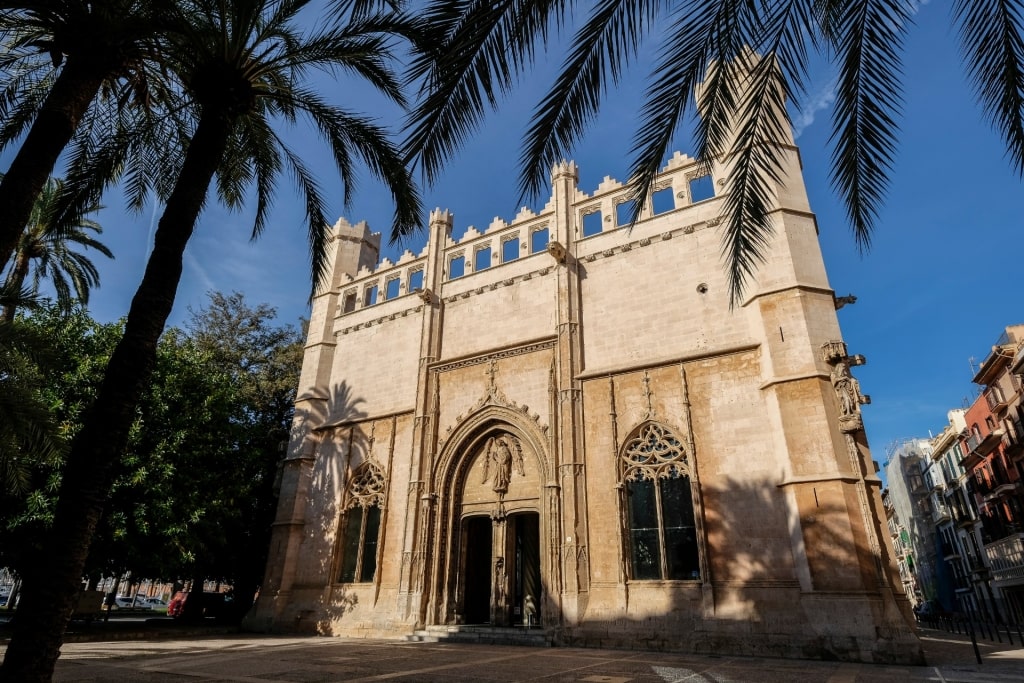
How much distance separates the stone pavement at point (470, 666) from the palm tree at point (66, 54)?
6.13 metres

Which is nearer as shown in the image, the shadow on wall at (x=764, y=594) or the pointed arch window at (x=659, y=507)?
the shadow on wall at (x=764, y=594)

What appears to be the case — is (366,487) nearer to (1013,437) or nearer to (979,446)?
(1013,437)

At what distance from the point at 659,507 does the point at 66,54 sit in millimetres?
14259

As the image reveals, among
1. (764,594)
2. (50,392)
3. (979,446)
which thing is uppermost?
(979,446)

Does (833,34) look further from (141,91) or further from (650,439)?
(650,439)

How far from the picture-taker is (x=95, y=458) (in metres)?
5.00

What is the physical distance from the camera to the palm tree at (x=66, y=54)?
665 centimetres

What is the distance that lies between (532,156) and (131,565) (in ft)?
59.7

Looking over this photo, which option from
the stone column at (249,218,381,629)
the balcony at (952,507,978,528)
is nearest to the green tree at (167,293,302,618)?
the stone column at (249,218,381,629)

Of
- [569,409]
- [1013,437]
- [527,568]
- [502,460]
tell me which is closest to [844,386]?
[569,409]

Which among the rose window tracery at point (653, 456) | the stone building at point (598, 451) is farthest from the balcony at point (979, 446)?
the rose window tracery at point (653, 456)

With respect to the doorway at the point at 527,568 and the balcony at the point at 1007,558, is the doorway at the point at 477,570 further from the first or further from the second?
the balcony at the point at 1007,558

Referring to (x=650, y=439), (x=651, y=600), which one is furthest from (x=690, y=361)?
(x=651, y=600)

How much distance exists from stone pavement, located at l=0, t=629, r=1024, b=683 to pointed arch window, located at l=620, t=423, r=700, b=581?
205 cm
